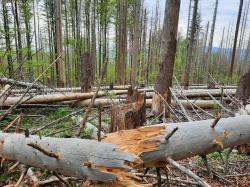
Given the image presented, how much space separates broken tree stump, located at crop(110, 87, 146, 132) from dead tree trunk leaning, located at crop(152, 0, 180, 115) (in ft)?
11.3

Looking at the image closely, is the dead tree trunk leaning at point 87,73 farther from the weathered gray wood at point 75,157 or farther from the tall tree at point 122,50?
the tall tree at point 122,50

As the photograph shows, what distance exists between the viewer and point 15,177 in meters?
3.14

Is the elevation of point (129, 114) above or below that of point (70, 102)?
above

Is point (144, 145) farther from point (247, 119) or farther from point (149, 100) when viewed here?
point (149, 100)

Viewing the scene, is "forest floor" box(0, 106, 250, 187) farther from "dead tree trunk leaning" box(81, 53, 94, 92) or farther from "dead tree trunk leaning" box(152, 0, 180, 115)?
"dead tree trunk leaning" box(81, 53, 94, 92)

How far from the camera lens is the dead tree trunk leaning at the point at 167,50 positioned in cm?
644

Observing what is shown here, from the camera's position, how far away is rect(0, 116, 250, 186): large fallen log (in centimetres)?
180

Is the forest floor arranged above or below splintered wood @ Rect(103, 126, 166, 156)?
below

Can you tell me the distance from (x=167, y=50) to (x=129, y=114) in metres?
3.92

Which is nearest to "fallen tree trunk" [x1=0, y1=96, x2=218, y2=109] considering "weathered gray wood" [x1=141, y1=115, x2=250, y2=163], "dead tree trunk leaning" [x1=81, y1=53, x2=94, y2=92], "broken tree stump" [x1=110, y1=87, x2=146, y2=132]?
"dead tree trunk leaning" [x1=81, y1=53, x2=94, y2=92]

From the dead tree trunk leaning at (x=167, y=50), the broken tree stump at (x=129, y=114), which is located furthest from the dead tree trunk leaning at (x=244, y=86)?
the broken tree stump at (x=129, y=114)

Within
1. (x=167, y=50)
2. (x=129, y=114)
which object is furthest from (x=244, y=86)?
(x=129, y=114)

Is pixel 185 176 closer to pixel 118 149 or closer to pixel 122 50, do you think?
pixel 118 149

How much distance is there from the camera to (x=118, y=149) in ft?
6.16
